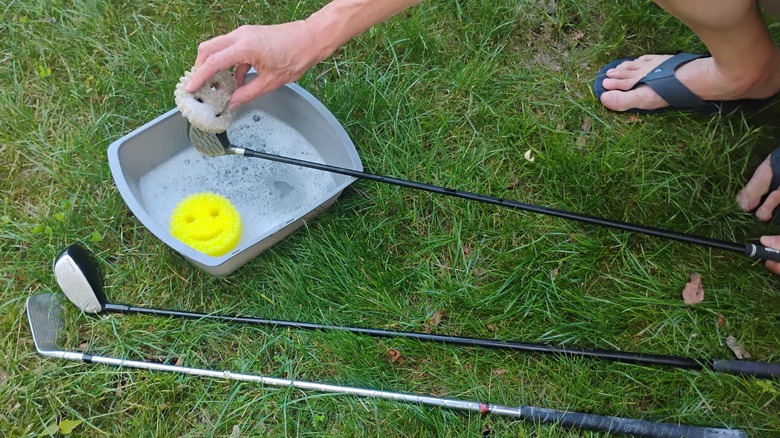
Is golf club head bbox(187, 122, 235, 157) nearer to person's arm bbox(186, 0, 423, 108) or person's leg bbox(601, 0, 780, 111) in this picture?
person's arm bbox(186, 0, 423, 108)

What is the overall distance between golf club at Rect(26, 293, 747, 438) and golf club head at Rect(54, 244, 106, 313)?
121 millimetres

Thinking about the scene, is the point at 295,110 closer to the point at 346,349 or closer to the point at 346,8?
the point at 346,8

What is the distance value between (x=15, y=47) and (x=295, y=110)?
1027 mm

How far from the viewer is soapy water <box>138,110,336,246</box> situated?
188 cm

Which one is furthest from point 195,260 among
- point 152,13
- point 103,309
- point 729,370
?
point 729,370

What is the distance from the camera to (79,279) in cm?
164

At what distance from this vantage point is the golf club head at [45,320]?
165 cm

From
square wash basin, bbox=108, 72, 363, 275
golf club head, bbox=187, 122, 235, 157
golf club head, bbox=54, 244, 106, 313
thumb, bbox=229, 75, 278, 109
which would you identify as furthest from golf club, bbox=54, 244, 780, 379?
thumb, bbox=229, 75, 278, 109

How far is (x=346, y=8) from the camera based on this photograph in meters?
1.45

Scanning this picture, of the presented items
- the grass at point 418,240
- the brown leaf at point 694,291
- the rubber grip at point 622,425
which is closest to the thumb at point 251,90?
the grass at point 418,240

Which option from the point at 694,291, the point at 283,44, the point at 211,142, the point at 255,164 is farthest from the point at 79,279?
the point at 694,291

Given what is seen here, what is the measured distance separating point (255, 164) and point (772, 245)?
1526mm

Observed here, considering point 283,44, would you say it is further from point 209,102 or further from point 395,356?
point 395,356

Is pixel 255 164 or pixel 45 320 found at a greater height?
pixel 255 164
